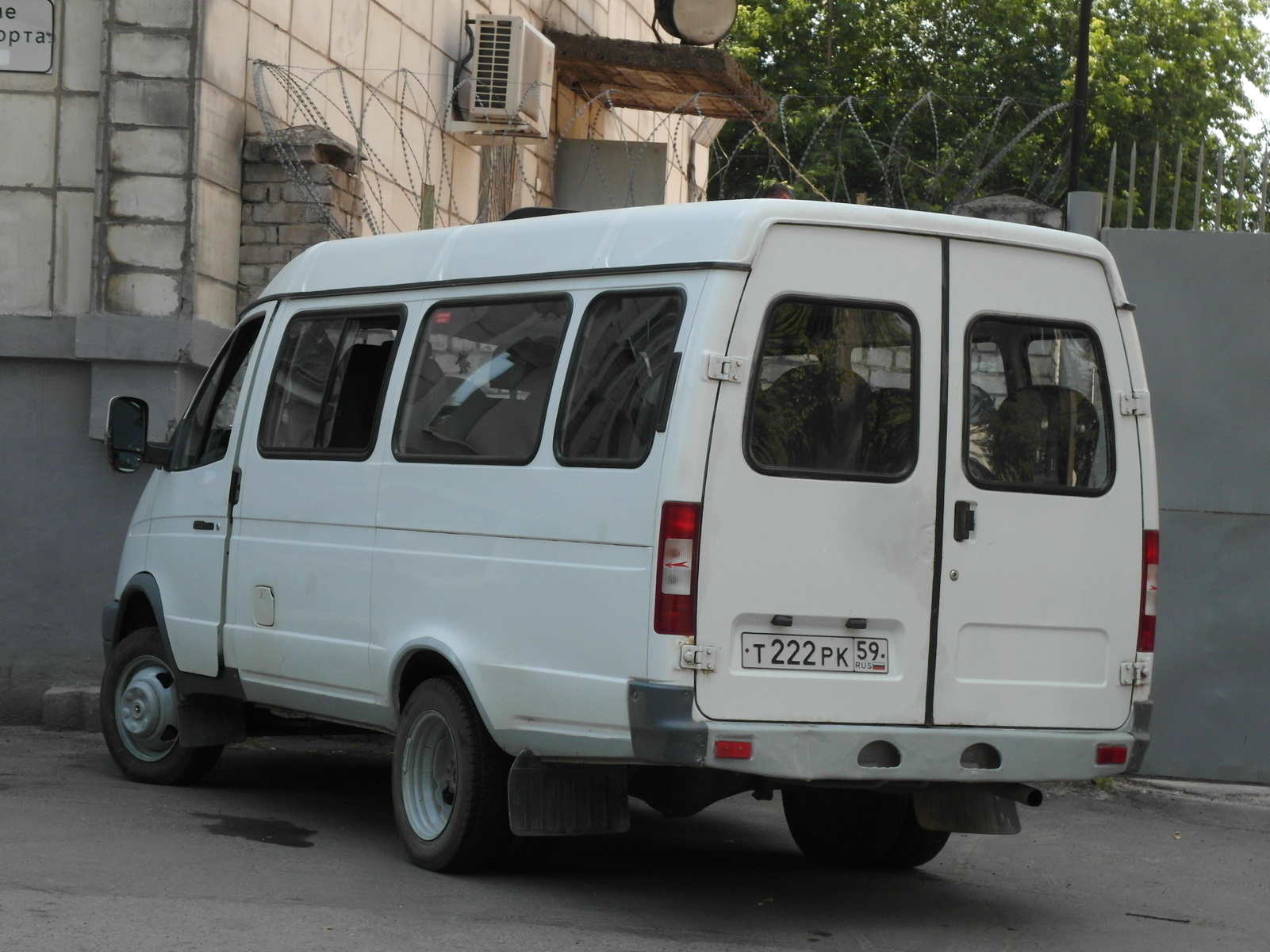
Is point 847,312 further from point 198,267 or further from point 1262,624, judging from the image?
point 198,267

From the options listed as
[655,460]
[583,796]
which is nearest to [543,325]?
[655,460]

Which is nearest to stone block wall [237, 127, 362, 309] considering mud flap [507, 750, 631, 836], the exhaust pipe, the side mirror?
the side mirror

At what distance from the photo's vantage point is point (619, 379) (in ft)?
19.4

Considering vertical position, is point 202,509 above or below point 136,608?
above

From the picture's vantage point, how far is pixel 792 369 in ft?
18.9

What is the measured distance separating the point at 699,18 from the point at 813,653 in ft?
38.9

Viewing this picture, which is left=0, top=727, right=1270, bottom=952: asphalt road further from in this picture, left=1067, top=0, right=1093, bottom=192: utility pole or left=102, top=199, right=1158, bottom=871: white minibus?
left=1067, top=0, right=1093, bottom=192: utility pole

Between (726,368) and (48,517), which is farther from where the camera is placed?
(48,517)

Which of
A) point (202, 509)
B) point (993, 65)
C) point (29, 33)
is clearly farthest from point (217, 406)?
point (993, 65)

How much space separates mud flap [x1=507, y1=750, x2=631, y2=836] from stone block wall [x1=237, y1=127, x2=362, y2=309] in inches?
207

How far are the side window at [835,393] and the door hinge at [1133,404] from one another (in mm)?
841

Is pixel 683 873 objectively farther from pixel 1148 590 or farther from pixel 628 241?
pixel 628 241

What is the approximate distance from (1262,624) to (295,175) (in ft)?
18.6

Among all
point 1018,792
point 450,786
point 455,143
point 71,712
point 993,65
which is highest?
point 993,65
